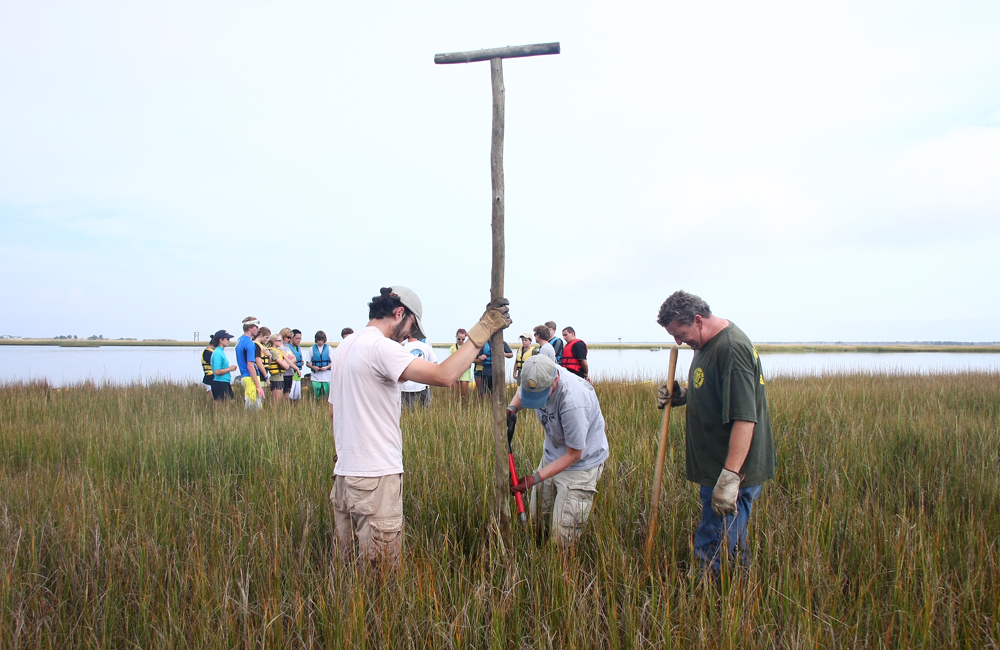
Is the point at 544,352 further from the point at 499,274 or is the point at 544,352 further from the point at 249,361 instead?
the point at 499,274

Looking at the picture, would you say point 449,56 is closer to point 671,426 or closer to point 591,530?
point 591,530

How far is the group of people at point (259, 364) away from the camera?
8.98 m

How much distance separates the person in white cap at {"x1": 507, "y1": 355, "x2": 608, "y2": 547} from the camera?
11.0 feet

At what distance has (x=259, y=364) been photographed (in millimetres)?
9562

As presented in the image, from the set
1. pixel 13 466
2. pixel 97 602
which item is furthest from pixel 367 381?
pixel 13 466

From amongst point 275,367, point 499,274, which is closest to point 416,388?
point 275,367

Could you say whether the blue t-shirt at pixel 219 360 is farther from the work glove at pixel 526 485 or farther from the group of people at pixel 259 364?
the work glove at pixel 526 485

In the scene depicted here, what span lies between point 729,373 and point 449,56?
8.54 ft

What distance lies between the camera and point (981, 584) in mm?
2779

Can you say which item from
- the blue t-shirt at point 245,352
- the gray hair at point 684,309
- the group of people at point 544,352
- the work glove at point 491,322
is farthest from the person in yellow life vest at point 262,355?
the gray hair at point 684,309

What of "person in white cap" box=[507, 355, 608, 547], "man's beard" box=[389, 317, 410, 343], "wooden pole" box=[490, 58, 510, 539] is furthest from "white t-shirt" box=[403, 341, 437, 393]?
"man's beard" box=[389, 317, 410, 343]

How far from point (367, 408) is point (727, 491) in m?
1.92

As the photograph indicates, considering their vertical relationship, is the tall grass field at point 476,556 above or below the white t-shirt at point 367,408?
below

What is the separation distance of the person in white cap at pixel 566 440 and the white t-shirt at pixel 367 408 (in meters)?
0.89
